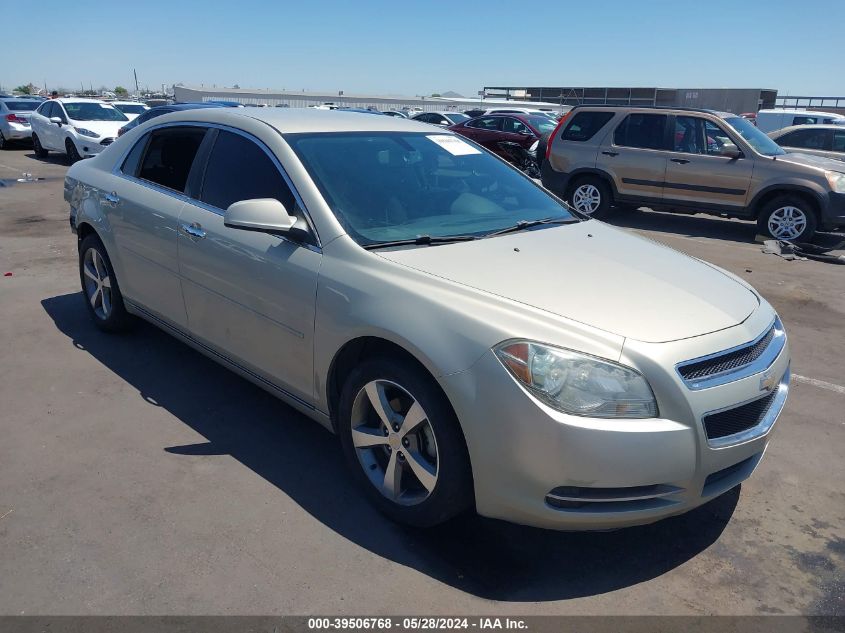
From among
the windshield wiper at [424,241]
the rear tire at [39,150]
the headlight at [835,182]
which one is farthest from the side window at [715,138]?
the rear tire at [39,150]

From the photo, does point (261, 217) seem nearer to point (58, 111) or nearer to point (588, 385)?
point (588, 385)

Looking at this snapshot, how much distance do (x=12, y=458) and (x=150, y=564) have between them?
133 cm

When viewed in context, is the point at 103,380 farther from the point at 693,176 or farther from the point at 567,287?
the point at 693,176

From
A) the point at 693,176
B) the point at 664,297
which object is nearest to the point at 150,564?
the point at 664,297

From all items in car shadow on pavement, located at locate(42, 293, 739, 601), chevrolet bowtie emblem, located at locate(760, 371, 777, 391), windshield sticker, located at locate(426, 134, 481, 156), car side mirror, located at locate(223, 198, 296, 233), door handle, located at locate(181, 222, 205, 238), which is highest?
windshield sticker, located at locate(426, 134, 481, 156)

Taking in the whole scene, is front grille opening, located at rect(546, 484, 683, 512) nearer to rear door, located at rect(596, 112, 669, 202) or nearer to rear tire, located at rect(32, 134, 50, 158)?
rear door, located at rect(596, 112, 669, 202)

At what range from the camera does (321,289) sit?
309cm

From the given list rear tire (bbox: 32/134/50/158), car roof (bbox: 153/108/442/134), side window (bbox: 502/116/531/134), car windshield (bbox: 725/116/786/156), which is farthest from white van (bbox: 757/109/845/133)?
rear tire (bbox: 32/134/50/158)

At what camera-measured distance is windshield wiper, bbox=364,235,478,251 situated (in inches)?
123

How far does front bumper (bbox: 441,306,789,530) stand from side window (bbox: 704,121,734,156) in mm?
8667

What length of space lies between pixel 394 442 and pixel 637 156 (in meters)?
9.18

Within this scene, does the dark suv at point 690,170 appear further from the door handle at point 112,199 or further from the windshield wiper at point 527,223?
the door handle at point 112,199

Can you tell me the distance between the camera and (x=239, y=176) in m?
3.76

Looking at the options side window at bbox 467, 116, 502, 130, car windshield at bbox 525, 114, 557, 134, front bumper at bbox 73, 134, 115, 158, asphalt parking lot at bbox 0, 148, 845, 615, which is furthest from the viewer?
side window at bbox 467, 116, 502, 130
